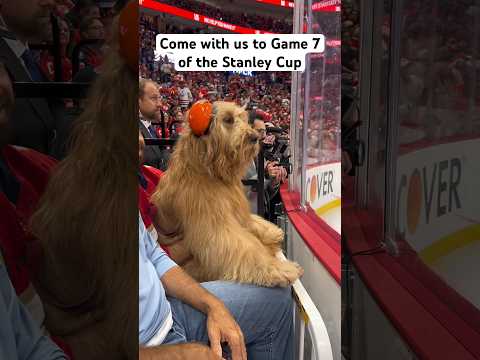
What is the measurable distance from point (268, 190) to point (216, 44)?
28cm

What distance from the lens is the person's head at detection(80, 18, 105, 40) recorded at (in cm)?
26

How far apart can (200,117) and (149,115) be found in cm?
10

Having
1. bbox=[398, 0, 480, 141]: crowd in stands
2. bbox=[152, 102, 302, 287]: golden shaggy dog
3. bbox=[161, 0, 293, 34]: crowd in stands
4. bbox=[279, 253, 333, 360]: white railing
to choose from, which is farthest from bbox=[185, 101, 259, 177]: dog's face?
bbox=[398, 0, 480, 141]: crowd in stands

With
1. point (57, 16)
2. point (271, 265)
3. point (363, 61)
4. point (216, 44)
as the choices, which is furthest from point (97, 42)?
point (271, 265)

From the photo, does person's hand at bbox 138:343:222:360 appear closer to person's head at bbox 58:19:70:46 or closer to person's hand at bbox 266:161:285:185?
person's hand at bbox 266:161:285:185

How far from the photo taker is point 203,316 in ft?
2.15

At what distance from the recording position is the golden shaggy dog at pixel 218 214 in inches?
27.3

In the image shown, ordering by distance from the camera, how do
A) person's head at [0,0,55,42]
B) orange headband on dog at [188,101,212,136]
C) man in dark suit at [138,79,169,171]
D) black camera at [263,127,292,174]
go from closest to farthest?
1. person's head at [0,0,55,42]
2. man in dark suit at [138,79,169,171]
3. orange headband on dog at [188,101,212,136]
4. black camera at [263,127,292,174]

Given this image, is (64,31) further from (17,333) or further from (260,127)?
(260,127)

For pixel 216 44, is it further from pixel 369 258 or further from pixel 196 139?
pixel 369 258

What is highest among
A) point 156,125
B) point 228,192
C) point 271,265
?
point 156,125

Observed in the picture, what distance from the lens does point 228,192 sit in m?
0.74

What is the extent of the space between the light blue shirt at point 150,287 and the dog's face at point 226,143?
0.53ft

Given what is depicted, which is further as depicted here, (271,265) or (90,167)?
(271,265)
